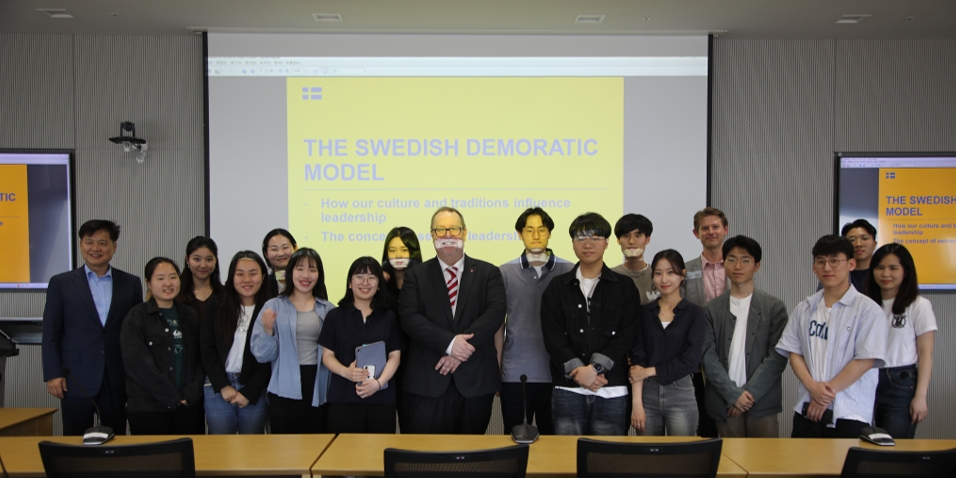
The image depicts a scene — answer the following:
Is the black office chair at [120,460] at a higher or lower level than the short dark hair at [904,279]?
lower

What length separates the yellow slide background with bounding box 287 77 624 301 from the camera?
456 centimetres

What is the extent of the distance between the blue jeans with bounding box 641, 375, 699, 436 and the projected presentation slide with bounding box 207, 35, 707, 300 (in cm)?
179

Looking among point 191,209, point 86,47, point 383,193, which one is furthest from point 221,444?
point 86,47

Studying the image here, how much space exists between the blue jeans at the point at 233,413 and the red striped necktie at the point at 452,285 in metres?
1.08

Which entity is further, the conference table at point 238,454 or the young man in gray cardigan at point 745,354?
the young man in gray cardigan at point 745,354

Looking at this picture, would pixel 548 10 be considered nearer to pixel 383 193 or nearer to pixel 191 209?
pixel 383 193

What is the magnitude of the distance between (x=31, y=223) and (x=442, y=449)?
4.23 m

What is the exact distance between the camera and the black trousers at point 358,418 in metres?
2.86

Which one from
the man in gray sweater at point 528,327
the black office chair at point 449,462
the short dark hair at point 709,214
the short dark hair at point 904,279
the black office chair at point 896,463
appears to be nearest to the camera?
the black office chair at point 449,462

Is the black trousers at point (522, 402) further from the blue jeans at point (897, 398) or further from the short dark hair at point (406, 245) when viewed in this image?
the blue jeans at point (897, 398)

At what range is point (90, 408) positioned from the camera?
3.29 metres

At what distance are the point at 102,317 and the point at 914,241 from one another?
18.9 feet

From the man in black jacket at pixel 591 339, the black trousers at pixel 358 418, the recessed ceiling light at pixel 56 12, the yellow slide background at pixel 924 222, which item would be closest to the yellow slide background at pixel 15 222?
the recessed ceiling light at pixel 56 12

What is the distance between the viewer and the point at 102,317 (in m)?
3.32
